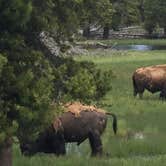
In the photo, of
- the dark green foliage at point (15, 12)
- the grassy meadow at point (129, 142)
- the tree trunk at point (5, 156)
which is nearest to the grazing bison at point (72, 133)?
the grassy meadow at point (129, 142)

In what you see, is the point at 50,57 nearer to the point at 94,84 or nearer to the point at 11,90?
the point at 94,84

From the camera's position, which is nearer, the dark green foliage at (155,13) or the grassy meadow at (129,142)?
the grassy meadow at (129,142)

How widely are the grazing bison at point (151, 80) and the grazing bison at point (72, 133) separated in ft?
46.3

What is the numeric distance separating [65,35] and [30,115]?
2.08 metres

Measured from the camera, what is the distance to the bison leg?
14406 mm

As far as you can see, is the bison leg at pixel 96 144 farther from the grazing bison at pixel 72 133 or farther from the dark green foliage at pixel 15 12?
the dark green foliage at pixel 15 12

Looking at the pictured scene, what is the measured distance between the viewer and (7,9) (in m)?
9.70

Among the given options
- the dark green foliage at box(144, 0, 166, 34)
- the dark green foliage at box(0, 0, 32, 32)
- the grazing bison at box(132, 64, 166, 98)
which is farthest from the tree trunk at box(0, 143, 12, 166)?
the dark green foliage at box(144, 0, 166, 34)

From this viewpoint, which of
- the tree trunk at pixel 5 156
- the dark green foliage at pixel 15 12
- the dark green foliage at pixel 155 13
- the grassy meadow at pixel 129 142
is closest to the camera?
the dark green foliage at pixel 15 12

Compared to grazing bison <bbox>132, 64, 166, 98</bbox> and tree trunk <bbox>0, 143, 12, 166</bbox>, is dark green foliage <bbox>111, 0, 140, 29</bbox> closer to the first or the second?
grazing bison <bbox>132, 64, 166, 98</bbox>

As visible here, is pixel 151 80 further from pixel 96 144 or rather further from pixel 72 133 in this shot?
pixel 96 144

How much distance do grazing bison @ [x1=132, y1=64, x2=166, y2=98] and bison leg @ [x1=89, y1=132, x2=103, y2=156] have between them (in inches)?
557

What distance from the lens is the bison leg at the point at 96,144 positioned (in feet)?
47.3

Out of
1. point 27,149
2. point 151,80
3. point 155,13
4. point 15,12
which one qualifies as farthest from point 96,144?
point 155,13
